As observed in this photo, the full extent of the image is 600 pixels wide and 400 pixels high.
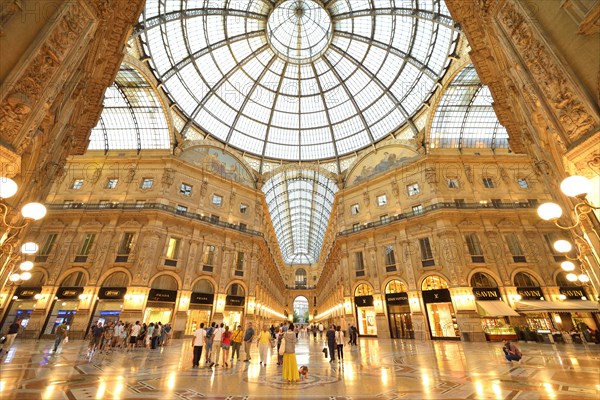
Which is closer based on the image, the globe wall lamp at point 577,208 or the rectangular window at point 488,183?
the globe wall lamp at point 577,208

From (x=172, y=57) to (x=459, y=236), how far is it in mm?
33196

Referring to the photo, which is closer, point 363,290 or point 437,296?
point 437,296

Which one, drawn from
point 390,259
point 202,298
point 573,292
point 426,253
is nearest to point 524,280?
point 573,292

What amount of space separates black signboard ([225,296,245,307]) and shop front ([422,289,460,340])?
1802 centimetres

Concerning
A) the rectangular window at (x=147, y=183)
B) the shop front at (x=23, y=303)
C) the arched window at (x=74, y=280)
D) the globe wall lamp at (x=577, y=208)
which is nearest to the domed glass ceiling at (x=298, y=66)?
the rectangular window at (x=147, y=183)

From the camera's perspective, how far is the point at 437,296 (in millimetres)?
22312

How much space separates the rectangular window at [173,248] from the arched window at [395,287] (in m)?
20.9

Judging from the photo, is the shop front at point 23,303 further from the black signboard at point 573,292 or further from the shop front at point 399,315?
the black signboard at point 573,292

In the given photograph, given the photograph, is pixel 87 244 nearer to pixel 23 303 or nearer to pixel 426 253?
pixel 23 303

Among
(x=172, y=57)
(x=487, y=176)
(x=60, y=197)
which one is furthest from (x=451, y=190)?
(x=60, y=197)

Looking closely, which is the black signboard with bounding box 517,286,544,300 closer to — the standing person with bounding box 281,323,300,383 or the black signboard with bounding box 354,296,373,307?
the black signboard with bounding box 354,296,373,307

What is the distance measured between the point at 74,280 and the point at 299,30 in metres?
36.2

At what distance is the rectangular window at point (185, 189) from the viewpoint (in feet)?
89.8

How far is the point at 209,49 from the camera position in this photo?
2780 cm
